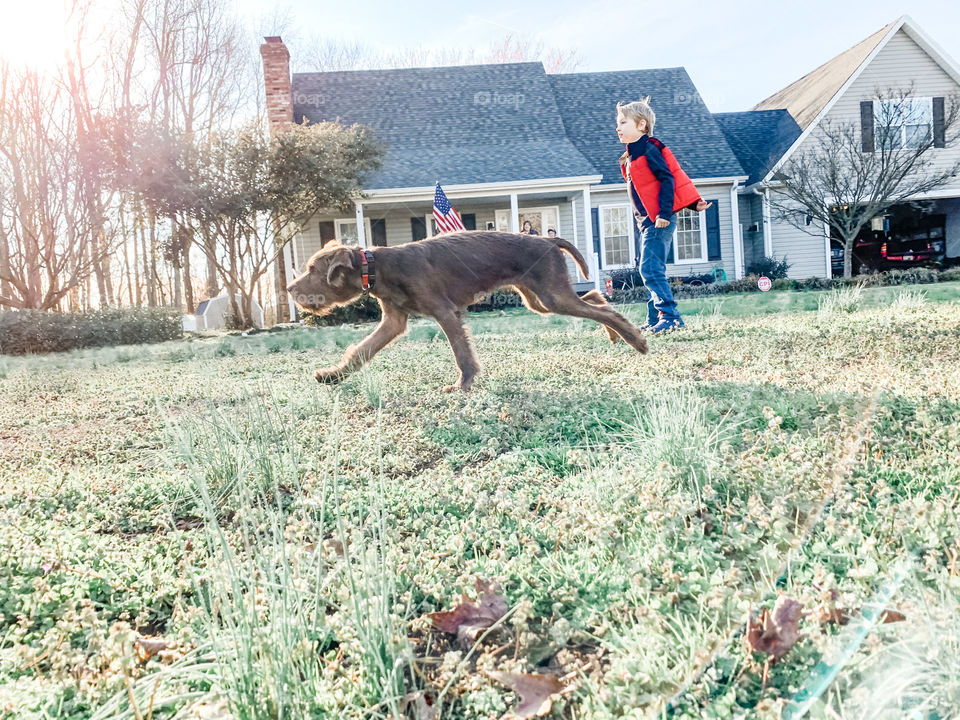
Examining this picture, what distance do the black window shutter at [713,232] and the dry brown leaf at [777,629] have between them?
20.8 metres

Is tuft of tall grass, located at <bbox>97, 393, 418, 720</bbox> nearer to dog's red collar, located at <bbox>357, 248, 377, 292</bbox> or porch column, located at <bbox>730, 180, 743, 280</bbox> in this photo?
dog's red collar, located at <bbox>357, 248, 377, 292</bbox>

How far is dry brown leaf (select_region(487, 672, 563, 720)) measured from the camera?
1.40 m

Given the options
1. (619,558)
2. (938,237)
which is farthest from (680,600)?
(938,237)

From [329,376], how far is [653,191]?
3783 millimetres

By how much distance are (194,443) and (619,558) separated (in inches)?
74.2

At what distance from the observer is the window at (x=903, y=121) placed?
18672 mm

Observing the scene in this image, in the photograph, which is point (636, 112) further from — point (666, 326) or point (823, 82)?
point (823, 82)

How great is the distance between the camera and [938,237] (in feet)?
76.8

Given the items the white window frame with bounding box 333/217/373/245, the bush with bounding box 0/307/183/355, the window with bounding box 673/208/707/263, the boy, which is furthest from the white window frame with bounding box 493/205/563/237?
the boy

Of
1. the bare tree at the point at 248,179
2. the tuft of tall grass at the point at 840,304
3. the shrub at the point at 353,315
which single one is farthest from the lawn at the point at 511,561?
the bare tree at the point at 248,179

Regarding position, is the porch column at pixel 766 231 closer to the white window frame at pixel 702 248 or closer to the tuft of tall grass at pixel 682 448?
the white window frame at pixel 702 248

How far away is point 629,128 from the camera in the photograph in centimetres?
665

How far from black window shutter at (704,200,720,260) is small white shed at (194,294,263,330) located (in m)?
14.2

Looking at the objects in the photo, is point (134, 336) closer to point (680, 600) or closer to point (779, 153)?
point (680, 600)
